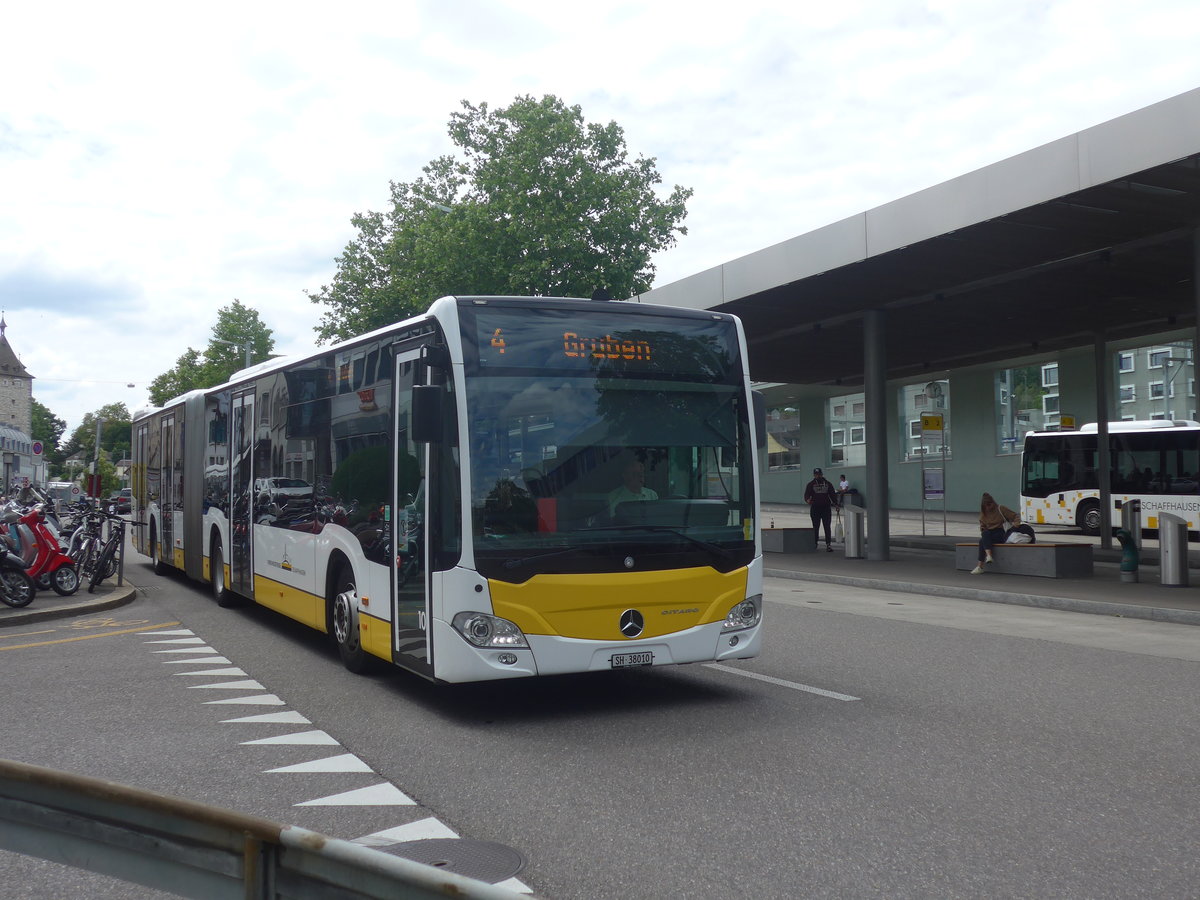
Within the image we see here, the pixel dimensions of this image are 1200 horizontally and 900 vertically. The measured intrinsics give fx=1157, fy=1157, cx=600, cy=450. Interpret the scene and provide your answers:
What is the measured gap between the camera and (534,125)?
34.7 metres

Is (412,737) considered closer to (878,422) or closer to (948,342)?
(878,422)

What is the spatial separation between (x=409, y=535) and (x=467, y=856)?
3504 mm


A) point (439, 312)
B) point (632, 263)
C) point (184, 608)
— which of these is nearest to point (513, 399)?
point (439, 312)

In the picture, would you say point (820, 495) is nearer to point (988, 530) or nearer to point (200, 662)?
point (988, 530)

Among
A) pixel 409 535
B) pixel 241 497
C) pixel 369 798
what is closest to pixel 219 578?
pixel 241 497

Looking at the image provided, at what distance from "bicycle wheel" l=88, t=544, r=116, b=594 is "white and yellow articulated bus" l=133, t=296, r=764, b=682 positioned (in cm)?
916

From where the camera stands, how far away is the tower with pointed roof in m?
134

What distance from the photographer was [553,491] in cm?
743

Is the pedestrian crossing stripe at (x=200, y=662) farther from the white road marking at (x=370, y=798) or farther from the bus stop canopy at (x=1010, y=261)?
the bus stop canopy at (x=1010, y=261)

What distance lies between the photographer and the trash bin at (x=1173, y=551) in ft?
53.6

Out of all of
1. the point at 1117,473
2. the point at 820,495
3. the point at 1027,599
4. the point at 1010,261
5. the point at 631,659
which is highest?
the point at 1010,261

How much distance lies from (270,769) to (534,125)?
3078cm

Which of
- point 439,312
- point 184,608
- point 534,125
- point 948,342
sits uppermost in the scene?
point 534,125

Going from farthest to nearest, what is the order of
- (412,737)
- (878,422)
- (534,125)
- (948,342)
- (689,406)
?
1. (534,125)
2. (948,342)
3. (878,422)
4. (689,406)
5. (412,737)
